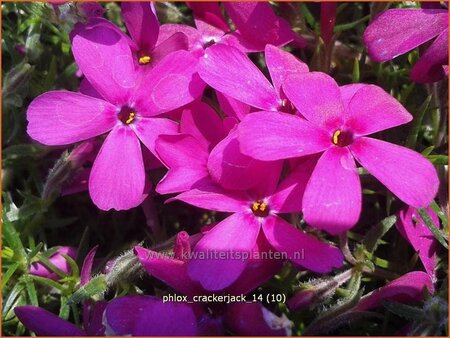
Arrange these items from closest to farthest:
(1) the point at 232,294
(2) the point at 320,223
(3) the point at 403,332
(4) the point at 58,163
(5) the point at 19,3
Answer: (2) the point at 320,223, (1) the point at 232,294, (3) the point at 403,332, (4) the point at 58,163, (5) the point at 19,3

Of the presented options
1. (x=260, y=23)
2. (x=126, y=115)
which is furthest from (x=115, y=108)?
(x=260, y=23)

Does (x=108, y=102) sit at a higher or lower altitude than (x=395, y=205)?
higher

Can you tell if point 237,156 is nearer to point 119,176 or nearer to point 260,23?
point 119,176

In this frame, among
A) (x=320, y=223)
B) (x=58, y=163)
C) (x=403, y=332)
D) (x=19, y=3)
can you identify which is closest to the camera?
(x=320, y=223)

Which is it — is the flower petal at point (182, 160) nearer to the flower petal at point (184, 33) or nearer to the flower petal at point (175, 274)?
the flower petal at point (175, 274)

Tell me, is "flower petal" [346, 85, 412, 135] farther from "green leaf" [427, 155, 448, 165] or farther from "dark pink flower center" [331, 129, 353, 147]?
"green leaf" [427, 155, 448, 165]

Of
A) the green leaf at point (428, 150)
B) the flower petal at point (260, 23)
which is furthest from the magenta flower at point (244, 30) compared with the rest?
the green leaf at point (428, 150)

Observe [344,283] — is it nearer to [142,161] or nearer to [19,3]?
[142,161]

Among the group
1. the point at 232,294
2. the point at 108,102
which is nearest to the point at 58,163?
the point at 108,102
